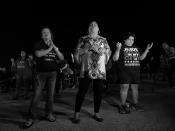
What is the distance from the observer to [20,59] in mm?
9383

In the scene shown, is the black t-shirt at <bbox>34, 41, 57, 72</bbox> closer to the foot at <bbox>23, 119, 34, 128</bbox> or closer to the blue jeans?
the blue jeans

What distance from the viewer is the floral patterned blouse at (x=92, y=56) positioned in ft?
16.0

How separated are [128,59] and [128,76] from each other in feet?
1.31

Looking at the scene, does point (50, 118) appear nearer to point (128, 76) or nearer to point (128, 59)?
point (128, 76)

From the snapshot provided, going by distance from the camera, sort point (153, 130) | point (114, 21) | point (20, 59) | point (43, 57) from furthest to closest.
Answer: point (114, 21) < point (20, 59) < point (43, 57) < point (153, 130)

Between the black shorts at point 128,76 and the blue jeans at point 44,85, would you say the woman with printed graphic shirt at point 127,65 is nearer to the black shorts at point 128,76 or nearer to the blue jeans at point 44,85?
the black shorts at point 128,76

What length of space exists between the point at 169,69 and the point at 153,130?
6.09 metres

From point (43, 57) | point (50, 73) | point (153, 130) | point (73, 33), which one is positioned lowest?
point (153, 130)

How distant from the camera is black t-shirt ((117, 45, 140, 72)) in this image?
19.1 feet

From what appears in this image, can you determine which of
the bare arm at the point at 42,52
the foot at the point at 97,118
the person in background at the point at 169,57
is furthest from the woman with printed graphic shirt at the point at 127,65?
the person in background at the point at 169,57

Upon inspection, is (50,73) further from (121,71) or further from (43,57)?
(121,71)

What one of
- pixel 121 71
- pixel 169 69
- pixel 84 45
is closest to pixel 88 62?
pixel 84 45

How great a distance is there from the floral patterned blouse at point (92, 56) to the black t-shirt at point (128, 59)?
94 cm

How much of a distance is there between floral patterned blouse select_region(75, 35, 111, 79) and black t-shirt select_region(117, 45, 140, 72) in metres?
0.94
